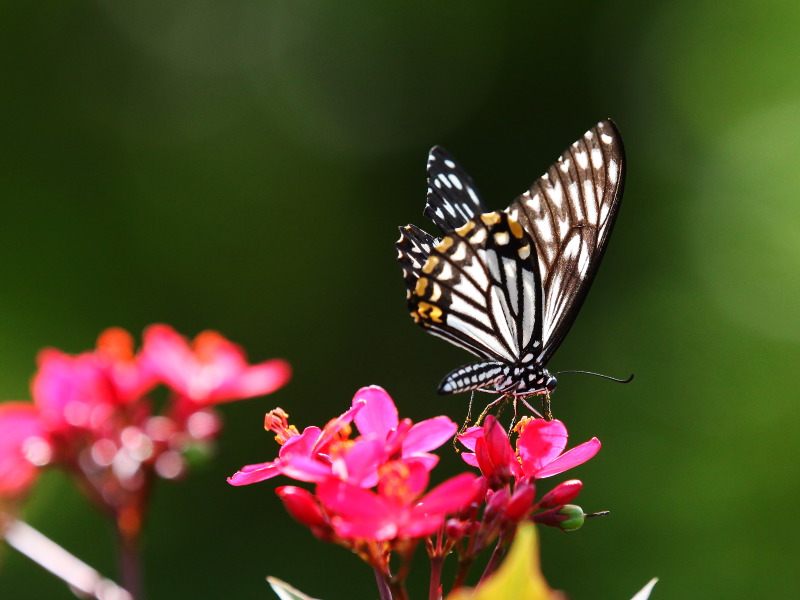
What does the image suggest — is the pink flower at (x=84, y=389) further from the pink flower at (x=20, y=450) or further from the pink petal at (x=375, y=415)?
the pink petal at (x=375, y=415)

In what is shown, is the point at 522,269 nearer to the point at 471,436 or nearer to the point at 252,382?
the point at 471,436

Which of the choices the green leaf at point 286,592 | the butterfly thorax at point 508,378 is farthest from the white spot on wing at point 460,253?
the green leaf at point 286,592

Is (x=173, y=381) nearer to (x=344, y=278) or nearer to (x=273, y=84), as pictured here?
(x=344, y=278)

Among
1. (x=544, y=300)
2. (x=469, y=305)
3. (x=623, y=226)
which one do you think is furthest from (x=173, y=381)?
(x=623, y=226)

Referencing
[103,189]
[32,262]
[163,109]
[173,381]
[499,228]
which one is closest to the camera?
[499,228]

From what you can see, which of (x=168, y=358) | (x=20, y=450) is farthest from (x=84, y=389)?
(x=168, y=358)

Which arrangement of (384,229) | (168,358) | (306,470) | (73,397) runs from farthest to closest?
1. (384,229)
2. (168,358)
3. (73,397)
4. (306,470)

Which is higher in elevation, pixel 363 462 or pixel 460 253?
pixel 460 253
